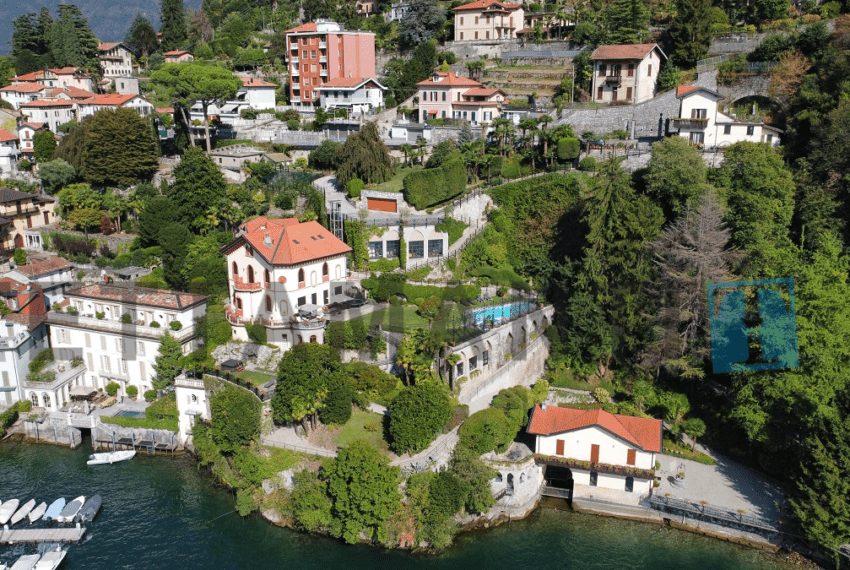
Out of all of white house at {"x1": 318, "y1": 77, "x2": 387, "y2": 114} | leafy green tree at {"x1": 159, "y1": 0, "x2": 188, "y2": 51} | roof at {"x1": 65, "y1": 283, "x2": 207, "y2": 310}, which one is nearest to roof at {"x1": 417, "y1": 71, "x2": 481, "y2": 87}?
white house at {"x1": 318, "y1": 77, "x2": 387, "y2": 114}

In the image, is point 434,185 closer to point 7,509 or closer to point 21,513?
point 21,513

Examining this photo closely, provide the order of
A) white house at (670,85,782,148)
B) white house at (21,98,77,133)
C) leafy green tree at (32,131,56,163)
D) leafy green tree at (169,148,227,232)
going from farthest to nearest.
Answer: white house at (21,98,77,133), leafy green tree at (32,131,56,163), leafy green tree at (169,148,227,232), white house at (670,85,782,148)

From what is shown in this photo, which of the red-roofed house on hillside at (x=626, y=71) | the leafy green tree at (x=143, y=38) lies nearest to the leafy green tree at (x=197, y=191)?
the red-roofed house on hillside at (x=626, y=71)

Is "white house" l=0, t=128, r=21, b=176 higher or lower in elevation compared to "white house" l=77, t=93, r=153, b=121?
lower

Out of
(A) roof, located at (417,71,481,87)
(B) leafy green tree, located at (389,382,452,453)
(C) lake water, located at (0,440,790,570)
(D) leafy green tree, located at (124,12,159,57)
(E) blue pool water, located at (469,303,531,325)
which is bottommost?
(C) lake water, located at (0,440,790,570)

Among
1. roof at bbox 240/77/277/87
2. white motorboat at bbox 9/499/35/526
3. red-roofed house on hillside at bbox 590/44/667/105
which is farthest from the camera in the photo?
roof at bbox 240/77/277/87

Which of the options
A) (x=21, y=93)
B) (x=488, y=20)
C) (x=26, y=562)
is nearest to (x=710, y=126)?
(x=488, y=20)

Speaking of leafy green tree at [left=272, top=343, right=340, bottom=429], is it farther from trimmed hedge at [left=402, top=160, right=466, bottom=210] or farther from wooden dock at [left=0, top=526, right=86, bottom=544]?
trimmed hedge at [left=402, top=160, right=466, bottom=210]
